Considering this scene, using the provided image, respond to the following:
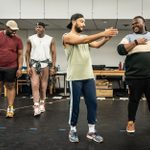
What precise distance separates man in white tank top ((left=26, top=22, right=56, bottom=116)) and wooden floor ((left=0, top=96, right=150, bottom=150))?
415mm

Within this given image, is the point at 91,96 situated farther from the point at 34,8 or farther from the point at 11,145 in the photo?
the point at 34,8

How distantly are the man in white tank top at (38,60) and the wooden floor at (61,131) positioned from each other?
415 millimetres

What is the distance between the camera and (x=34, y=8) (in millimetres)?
7684

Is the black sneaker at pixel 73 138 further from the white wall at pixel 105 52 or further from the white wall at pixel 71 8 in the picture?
the white wall at pixel 105 52

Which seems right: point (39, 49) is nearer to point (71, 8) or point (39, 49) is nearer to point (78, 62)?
point (78, 62)

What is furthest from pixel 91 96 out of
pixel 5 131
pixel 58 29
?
pixel 58 29

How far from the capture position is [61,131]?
3.71m

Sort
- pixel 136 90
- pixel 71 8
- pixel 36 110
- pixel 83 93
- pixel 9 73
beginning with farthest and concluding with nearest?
pixel 71 8 < pixel 36 110 < pixel 9 73 < pixel 136 90 < pixel 83 93

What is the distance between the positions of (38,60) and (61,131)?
53.2 inches

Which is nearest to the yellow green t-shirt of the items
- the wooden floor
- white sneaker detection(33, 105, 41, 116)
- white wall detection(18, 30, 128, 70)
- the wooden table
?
the wooden floor

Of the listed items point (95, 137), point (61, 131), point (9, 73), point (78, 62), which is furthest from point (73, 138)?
point (9, 73)

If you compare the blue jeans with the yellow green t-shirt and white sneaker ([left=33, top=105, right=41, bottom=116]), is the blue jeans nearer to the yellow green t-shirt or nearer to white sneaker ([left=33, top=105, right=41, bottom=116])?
the yellow green t-shirt

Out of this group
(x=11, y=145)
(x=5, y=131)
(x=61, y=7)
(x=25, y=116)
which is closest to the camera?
(x=11, y=145)

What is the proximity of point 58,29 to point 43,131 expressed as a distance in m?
6.37
